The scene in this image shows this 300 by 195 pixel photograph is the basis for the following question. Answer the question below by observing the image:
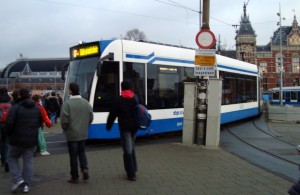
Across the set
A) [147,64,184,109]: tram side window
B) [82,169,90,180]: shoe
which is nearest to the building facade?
[147,64,184,109]: tram side window

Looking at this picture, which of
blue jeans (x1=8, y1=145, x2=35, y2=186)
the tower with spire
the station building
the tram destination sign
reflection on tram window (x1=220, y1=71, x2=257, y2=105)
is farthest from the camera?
the station building

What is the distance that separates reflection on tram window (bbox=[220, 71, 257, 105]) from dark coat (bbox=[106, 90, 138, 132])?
1008 centimetres

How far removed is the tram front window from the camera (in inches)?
424

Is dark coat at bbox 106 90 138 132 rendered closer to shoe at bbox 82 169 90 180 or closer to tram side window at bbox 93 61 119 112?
shoe at bbox 82 169 90 180

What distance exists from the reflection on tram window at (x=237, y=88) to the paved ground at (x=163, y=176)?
7.22 m

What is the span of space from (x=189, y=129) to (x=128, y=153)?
467 cm

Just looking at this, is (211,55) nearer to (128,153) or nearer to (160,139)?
(160,139)

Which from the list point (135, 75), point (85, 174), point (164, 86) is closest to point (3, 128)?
point (85, 174)

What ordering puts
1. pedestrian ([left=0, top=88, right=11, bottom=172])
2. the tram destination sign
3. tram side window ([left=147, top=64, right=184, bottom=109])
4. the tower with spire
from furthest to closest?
1. the tower with spire
2. tram side window ([left=147, top=64, right=184, bottom=109])
3. the tram destination sign
4. pedestrian ([left=0, top=88, right=11, bottom=172])

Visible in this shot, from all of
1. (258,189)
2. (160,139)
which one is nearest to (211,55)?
(160,139)

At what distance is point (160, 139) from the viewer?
13.2 metres

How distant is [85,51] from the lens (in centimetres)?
1141

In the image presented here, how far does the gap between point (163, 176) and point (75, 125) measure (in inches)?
76.7

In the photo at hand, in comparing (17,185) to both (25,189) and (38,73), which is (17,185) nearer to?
(25,189)
